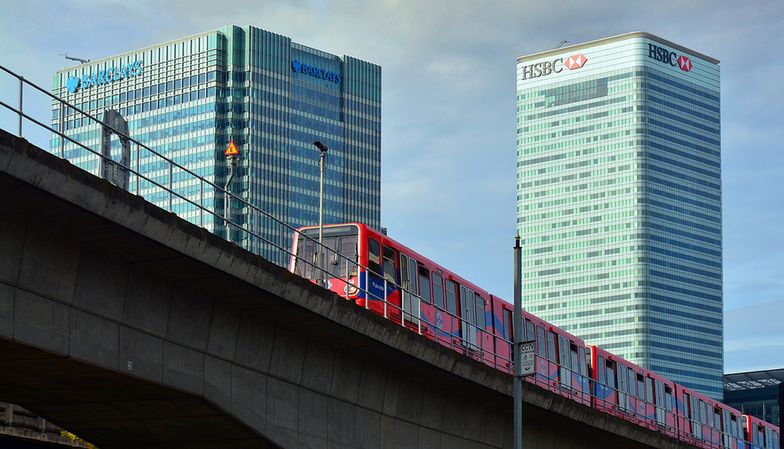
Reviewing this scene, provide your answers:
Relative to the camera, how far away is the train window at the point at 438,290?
38062mm

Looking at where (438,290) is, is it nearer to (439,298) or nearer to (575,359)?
(439,298)

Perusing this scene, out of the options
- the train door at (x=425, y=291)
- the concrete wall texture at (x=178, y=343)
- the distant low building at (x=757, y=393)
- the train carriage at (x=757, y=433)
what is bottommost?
the concrete wall texture at (x=178, y=343)

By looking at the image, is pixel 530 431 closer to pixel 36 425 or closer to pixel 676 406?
pixel 36 425

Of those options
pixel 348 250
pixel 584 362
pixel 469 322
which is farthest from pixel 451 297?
pixel 584 362

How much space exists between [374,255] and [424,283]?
7.49 feet

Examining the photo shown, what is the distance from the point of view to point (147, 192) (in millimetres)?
186125

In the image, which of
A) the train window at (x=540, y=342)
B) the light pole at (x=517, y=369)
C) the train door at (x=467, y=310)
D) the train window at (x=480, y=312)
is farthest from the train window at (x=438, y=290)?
the light pole at (x=517, y=369)

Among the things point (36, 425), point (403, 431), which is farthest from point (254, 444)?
point (36, 425)

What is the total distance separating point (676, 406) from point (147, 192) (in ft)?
459

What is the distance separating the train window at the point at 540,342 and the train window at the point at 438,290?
243 inches

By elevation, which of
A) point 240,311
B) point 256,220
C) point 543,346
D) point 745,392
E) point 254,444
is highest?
point 256,220

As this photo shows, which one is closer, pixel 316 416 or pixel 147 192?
pixel 316 416

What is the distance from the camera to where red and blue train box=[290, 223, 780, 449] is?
34.2 m

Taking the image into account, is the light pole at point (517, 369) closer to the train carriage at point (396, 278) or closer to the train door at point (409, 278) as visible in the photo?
the train carriage at point (396, 278)
